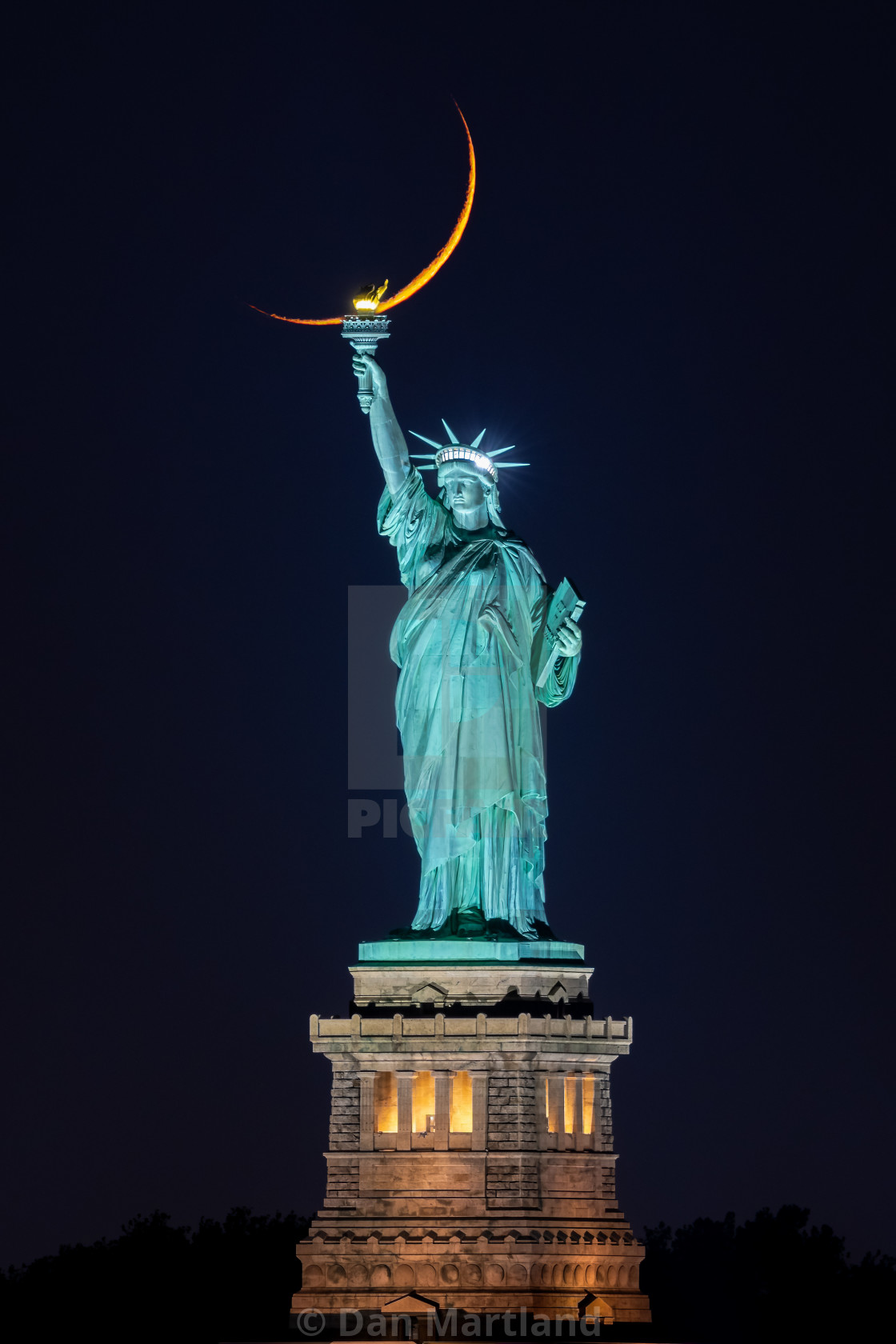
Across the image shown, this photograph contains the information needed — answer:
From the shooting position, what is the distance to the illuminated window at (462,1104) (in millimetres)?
41969

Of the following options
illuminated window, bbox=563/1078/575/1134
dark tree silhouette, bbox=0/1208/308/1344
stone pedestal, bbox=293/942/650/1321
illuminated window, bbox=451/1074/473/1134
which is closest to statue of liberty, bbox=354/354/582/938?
stone pedestal, bbox=293/942/650/1321

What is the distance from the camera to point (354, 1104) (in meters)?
42.2

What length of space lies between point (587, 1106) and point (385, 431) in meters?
9.10

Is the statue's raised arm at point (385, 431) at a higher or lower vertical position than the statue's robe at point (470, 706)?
higher

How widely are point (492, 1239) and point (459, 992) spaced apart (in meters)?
3.15

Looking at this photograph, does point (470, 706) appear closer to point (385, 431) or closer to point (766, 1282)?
point (385, 431)

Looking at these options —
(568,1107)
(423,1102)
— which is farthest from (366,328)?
(568,1107)

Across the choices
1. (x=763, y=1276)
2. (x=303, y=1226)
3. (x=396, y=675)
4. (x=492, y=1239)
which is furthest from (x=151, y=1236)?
(x=492, y=1239)

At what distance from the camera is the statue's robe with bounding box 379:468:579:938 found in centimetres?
4334

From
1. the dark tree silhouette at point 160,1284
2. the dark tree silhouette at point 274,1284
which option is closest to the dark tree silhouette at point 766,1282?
the dark tree silhouette at point 274,1284

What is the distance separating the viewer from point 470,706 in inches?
1724

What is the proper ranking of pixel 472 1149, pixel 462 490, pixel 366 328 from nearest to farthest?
pixel 472 1149 < pixel 366 328 < pixel 462 490

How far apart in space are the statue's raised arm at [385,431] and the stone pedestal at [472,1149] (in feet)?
20.6

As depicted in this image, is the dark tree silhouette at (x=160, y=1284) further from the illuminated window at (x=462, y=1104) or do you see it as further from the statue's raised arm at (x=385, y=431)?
the statue's raised arm at (x=385, y=431)
